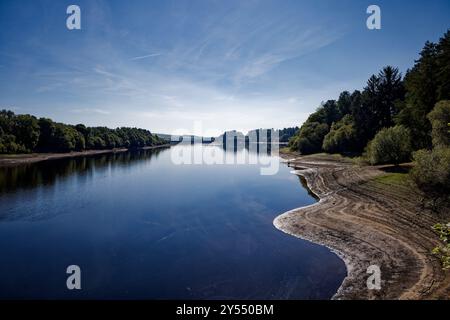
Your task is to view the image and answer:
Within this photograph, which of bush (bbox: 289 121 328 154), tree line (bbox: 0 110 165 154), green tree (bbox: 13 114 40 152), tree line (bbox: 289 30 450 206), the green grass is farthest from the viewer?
bush (bbox: 289 121 328 154)

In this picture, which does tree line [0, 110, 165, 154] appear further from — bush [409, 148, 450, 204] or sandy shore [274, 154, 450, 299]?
bush [409, 148, 450, 204]

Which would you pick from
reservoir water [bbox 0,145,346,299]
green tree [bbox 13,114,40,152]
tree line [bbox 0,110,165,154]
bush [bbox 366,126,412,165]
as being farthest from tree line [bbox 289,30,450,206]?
green tree [bbox 13,114,40,152]

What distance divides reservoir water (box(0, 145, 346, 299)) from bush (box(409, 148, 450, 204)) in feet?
50.6

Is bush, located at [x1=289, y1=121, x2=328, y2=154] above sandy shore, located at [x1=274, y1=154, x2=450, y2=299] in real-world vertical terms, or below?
above

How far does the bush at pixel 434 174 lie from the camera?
31.8m

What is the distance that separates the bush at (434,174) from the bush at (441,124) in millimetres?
4184

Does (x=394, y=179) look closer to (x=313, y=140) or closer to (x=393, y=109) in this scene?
(x=393, y=109)

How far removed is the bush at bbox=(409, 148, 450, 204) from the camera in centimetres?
3177

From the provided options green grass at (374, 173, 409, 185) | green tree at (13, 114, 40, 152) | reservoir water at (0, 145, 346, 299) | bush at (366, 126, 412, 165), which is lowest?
reservoir water at (0, 145, 346, 299)

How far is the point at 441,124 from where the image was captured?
129 ft

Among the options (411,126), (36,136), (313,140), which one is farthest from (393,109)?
(36,136)

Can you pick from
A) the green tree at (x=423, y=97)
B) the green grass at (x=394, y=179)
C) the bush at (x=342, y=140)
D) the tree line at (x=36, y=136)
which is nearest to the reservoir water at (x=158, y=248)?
the green grass at (x=394, y=179)

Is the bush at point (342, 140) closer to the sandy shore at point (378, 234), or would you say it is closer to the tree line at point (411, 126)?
the tree line at point (411, 126)

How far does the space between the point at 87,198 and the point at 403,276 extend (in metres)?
44.6
